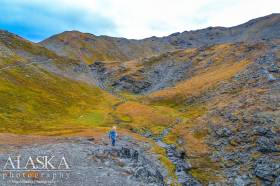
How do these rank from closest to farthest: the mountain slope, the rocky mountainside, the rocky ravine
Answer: the rocky ravine → the rocky mountainside → the mountain slope

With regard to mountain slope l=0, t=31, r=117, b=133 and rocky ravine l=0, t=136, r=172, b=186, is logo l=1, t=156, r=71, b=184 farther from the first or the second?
mountain slope l=0, t=31, r=117, b=133

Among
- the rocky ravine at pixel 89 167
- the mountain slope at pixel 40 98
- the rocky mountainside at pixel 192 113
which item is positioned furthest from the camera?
the mountain slope at pixel 40 98

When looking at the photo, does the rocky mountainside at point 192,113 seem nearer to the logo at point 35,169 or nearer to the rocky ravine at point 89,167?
the rocky ravine at point 89,167

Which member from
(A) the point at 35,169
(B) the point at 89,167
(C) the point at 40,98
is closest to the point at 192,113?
(C) the point at 40,98

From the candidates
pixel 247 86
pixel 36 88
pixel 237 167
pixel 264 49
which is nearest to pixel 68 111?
pixel 36 88

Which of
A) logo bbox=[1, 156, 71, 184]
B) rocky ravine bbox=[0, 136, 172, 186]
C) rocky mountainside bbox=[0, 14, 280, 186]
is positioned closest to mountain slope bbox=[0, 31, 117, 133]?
rocky mountainside bbox=[0, 14, 280, 186]

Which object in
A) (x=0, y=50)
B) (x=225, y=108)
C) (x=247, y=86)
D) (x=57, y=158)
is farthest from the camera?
(x=0, y=50)

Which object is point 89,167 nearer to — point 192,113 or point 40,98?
point 192,113

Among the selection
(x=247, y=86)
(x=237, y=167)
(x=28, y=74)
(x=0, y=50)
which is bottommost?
(x=237, y=167)

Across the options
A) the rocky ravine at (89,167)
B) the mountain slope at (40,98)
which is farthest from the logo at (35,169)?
the mountain slope at (40,98)

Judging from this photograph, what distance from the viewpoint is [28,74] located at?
162 m

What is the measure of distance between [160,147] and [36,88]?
252 ft

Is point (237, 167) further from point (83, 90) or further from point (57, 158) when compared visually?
point (83, 90)

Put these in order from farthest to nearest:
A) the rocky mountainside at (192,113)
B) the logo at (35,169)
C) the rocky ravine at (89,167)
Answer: the rocky mountainside at (192,113), the rocky ravine at (89,167), the logo at (35,169)
